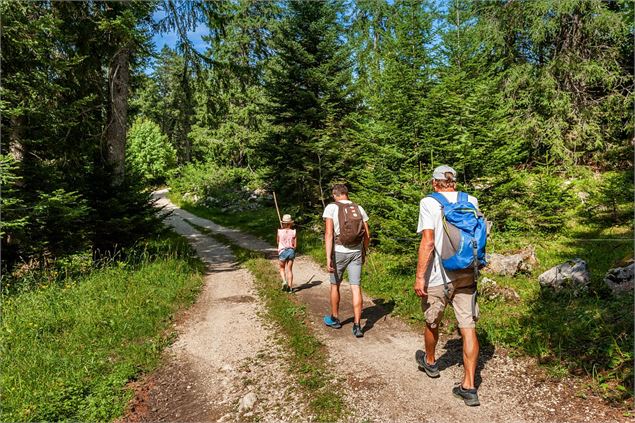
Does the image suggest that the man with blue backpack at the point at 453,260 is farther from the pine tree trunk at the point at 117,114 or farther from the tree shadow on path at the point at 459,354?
the pine tree trunk at the point at 117,114

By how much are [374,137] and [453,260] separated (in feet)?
27.3

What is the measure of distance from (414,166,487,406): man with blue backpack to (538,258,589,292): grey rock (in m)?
3.79

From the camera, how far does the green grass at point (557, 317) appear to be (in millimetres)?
4184

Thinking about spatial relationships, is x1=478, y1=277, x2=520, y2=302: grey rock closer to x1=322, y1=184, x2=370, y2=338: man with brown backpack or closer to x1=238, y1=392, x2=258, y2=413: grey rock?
x1=322, y1=184, x2=370, y2=338: man with brown backpack

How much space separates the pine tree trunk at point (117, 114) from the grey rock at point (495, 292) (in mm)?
10312

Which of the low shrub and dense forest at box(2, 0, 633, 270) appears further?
the low shrub

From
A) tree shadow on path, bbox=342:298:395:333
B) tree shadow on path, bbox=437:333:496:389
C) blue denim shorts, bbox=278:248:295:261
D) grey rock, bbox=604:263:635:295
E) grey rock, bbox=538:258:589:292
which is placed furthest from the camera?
blue denim shorts, bbox=278:248:295:261

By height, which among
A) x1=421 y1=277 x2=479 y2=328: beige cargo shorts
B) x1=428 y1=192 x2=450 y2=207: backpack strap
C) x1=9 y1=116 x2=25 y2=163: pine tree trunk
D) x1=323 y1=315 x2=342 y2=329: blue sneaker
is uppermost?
x1=9 y1=116 x2=25 y2=163: pine tree trunk

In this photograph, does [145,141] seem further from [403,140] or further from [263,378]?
[263,378]

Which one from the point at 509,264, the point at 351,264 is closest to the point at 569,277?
the point at 509,264

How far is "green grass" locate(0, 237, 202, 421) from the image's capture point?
163 inches

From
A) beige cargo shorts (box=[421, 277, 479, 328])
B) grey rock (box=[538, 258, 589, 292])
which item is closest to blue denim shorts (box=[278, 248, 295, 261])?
beige cargo shorts (box=[421, 277, 479, 328])

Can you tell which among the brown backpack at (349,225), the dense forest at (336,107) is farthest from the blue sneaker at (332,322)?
the dense forest at (336,107)

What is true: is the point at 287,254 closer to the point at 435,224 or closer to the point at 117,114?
the point at 435,224
